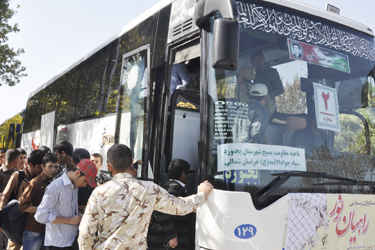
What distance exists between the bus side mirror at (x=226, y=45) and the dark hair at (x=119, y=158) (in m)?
1.00

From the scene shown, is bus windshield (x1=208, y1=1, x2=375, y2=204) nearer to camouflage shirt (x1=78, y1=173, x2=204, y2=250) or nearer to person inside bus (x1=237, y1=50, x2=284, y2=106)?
person inside bus (x1=237, y1=50, x2=284, y2=106)

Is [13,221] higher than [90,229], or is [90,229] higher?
[90,229]

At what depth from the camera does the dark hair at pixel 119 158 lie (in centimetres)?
298

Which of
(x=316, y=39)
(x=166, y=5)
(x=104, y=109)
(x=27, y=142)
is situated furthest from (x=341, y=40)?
(x=27, y=142)

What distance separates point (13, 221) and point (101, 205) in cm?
221

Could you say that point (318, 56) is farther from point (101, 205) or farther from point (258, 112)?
point (101, 205)

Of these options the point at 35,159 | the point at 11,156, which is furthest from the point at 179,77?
the point at 11,156

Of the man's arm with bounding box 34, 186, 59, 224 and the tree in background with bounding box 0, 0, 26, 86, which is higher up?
the tree in background with bounding box 0, 0, 26, 86

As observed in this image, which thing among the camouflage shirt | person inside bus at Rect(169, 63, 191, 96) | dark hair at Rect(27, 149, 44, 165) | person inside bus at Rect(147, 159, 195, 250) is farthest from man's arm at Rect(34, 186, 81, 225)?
dark hair at Rect(27, 149, 44, 165)

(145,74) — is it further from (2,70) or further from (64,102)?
(2,70)

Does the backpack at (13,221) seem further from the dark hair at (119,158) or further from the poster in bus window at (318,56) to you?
the poster in bus window at (318,56)

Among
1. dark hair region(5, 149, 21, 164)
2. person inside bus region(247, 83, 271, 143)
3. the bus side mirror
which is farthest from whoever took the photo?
dark hair region(5, 149, 21, 164)

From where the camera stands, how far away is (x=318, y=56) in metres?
3.86

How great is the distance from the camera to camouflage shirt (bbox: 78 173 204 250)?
2789mm
